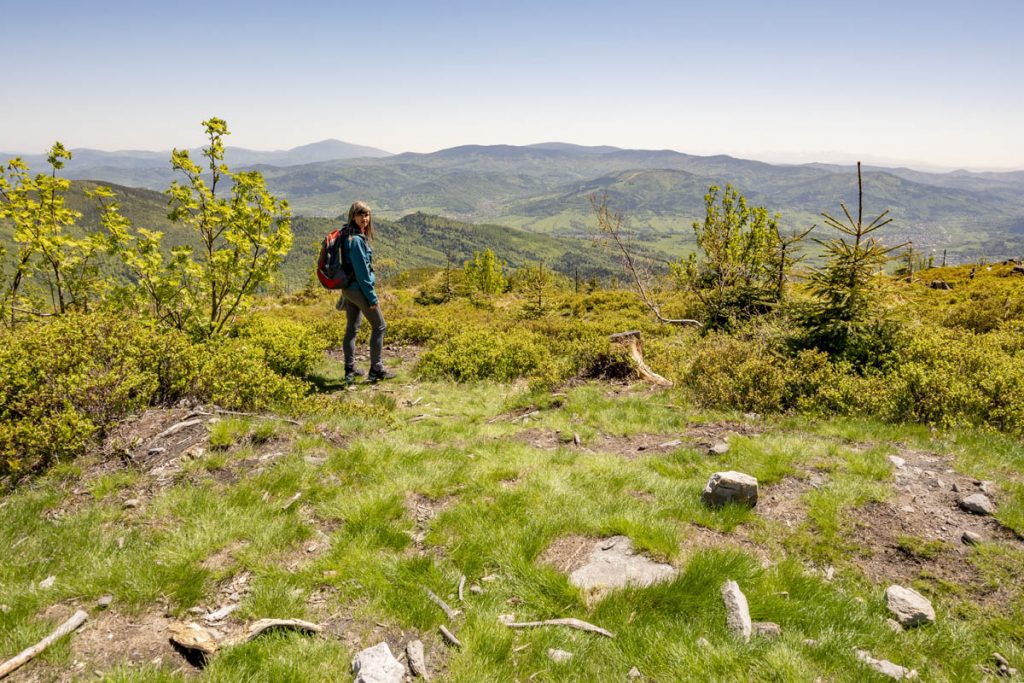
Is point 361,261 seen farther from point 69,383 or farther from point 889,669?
point 889,669

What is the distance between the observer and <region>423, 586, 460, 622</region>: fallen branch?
4.00 metres

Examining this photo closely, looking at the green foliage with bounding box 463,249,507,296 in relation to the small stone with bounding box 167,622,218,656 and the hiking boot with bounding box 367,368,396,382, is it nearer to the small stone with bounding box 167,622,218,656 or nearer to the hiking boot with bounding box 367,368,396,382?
the hiking boot with bounding box 367,368,396,382

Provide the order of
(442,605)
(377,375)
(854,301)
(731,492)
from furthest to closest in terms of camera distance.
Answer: (377,375)
(854,301)
(731,492)
(442,605)

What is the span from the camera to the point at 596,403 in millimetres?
10469

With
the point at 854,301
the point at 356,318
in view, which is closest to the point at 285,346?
the point at 356,318

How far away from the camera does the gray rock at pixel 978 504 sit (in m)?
5.54

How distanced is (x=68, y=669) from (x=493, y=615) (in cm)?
300

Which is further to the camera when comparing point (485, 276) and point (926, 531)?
point (485, 276)

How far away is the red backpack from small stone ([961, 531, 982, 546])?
10.7m

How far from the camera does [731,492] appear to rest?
227 inches

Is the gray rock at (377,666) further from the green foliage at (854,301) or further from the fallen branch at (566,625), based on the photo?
the green foliage at (854,301)

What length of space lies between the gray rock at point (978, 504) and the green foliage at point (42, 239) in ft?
46.8

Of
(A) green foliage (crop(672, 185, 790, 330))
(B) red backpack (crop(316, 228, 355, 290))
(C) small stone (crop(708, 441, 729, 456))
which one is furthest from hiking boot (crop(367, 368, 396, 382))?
(A) green foliage (crop(672, 185, 790, 330))

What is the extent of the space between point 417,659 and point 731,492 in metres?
4.08
